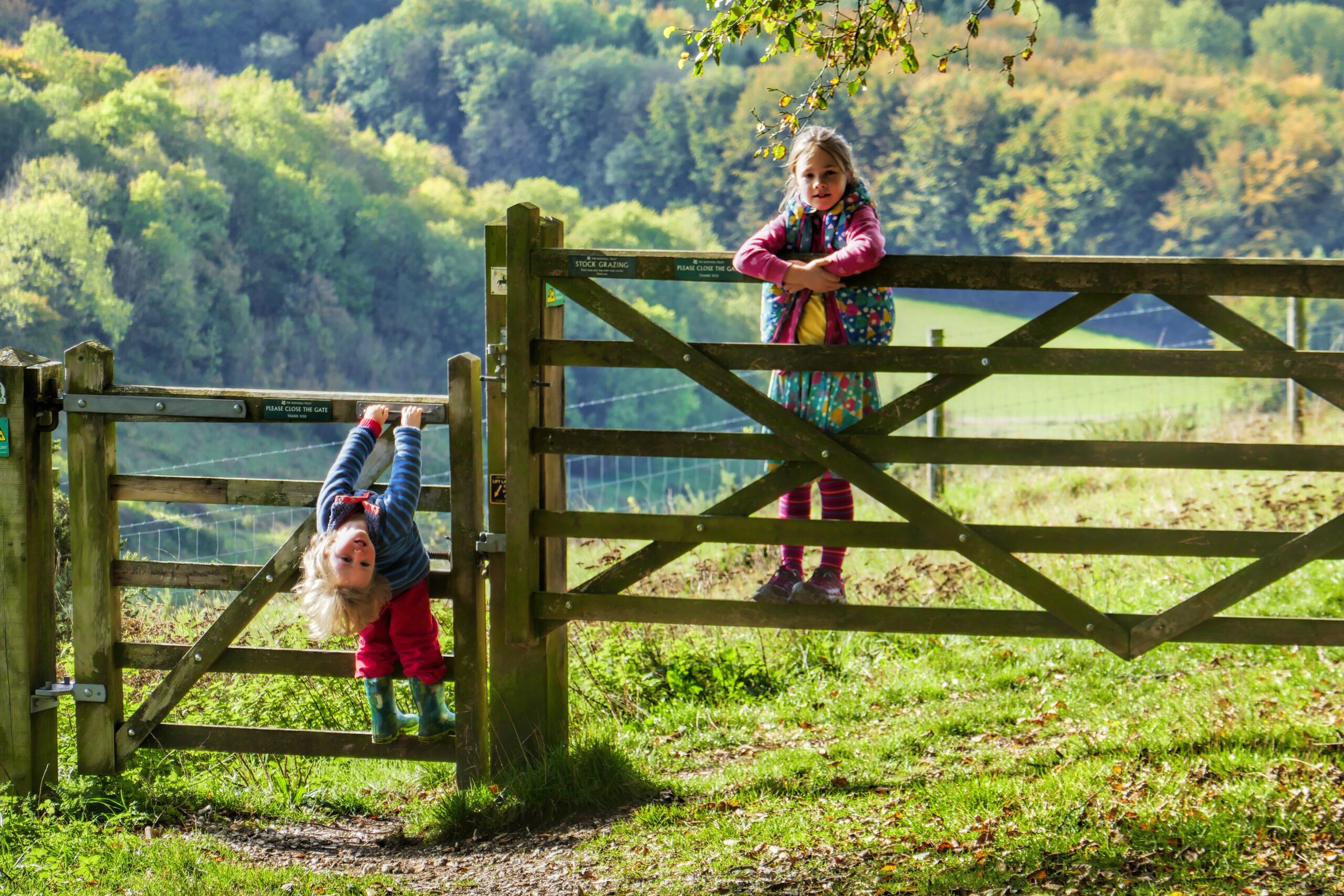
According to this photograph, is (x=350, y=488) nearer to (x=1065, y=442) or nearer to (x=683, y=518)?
(x=683, y=518)

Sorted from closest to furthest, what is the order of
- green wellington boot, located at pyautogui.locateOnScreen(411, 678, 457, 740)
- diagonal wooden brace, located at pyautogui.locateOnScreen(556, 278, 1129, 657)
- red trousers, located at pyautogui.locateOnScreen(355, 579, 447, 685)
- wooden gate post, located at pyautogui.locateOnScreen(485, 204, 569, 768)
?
diagonal wooden brace, located at pyautogui.locateOnScreen(556, 278, 1129, 657)
wooden gate post, located at pyautogui.locateOnScreen(485, 204, 569, 768)
red trousers, located at pyautogui.locateOnScreen(355, 579, 447, 685)
green wellington boot, located at pyautogui.locateOnScreen(411, 678, 457, 740)

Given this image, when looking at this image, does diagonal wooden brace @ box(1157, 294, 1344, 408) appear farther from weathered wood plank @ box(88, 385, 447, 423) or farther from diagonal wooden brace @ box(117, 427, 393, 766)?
diagonal wooden brace @ box(117, 427, 393, 766)

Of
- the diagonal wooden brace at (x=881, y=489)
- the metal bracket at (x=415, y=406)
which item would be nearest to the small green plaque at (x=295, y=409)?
the metal bracket at (x=415, y=406)

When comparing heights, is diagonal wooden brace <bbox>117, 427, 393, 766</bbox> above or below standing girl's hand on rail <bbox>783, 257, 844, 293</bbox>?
below

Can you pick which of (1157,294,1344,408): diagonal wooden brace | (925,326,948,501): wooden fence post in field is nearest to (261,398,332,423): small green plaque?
(1157,294,1344,408): diagonal wooden brace

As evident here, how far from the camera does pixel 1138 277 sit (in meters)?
4.05

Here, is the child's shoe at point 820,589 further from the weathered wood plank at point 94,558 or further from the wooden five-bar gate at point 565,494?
the weathered wood plank at point 94,558

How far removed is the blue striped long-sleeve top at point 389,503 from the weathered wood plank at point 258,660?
49cm

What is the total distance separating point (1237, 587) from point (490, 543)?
110 inches

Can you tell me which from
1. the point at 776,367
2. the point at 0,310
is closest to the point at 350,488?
the point at 776,367

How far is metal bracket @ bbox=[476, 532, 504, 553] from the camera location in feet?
→ 15.3

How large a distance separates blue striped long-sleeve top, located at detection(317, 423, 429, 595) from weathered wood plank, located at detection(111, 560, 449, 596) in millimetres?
280

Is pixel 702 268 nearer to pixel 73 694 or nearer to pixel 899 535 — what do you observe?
pixel 899 535

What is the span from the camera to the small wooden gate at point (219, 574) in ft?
15.2
